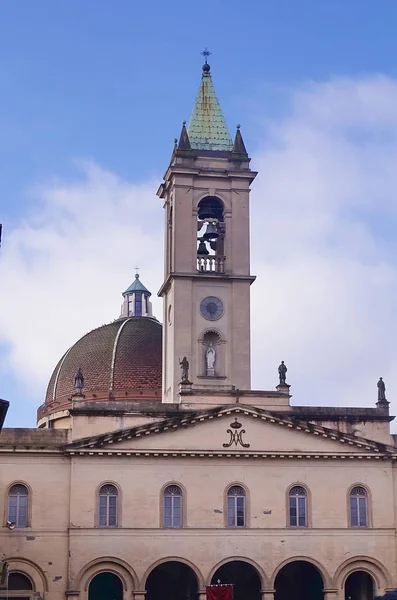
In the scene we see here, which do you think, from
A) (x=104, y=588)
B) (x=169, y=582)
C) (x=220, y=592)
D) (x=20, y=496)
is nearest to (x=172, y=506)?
(x=220, y=592)

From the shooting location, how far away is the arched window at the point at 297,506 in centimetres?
5472

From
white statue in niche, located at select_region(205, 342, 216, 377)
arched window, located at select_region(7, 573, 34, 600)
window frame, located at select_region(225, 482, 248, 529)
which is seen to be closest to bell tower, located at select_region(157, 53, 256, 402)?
white statue in niche, located at select_region(205, 342, 216, 377)

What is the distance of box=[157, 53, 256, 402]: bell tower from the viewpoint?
59.3 meters

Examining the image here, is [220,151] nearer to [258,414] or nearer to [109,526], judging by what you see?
[258,414]

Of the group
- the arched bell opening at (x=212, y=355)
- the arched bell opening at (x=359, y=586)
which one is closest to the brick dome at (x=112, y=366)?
the arched bell opening at (x=212, y=355)

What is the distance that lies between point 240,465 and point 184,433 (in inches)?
110

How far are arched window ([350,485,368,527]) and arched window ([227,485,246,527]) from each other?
4.80 m

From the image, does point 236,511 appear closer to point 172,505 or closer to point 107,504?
point 172,505

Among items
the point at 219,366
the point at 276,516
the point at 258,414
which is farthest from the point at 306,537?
the point at 219,366

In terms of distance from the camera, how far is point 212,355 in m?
59.4

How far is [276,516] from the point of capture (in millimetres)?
54500

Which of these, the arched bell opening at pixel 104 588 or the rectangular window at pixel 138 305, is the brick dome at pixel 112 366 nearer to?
the rectangular window at pixel 138 305

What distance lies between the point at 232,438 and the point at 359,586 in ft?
28.7

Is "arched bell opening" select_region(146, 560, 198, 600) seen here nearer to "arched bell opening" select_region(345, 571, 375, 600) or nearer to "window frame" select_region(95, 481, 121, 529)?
"window frame" select_region(95, 481, 121, 529)
